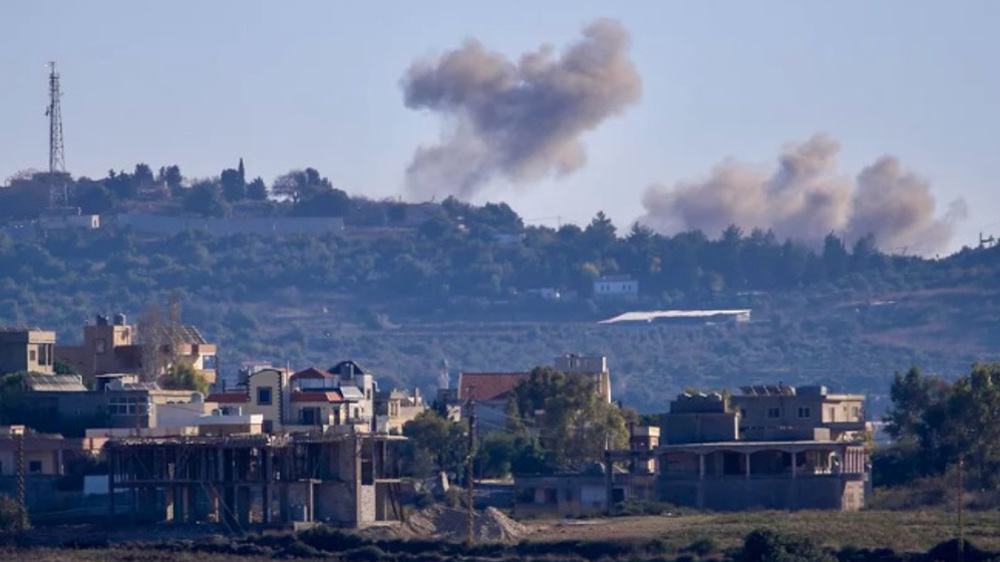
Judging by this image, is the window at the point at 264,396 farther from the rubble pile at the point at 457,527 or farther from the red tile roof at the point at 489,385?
the red tile roof at the point at 489,385

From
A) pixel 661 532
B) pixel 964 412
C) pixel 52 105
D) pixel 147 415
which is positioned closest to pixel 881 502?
pixel 964 412

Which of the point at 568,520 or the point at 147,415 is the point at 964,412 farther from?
the point at 147,415

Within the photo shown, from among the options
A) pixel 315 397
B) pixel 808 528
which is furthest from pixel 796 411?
pixel 808 528

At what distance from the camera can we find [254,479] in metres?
86.5

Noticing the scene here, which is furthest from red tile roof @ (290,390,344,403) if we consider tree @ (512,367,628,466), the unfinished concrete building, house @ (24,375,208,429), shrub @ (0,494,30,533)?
shrub @ (0,494,30,533)

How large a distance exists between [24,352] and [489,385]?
90.7 feet

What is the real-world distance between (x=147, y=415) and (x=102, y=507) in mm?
8720

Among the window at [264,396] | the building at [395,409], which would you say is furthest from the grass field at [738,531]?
the building at [395,409]

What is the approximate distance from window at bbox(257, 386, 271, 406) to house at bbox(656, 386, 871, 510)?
477 inches

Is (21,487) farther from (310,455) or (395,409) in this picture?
(395,409)

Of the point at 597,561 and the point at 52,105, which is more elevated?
the point at 52,105

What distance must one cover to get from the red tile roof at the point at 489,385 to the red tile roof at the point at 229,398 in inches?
900

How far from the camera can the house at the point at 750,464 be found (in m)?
92.6

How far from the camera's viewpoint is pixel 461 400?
4916 inches
